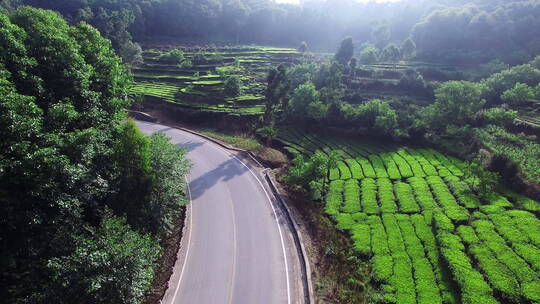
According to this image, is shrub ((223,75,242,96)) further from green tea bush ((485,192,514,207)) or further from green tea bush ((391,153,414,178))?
green tea bush ((485,192,514,207))

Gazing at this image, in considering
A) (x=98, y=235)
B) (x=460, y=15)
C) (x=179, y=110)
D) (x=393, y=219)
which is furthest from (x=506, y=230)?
(x=460, y=15)

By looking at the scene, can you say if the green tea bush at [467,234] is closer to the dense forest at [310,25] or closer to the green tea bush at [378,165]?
the green tea bush at [378,165]

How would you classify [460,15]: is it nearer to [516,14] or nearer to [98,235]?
[516,14]

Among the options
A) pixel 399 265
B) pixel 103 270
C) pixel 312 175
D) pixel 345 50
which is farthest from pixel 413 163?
pixel 345 50

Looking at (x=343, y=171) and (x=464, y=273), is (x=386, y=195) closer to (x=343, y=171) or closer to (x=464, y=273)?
(x=343, y=171)

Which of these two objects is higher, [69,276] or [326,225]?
[69,276]

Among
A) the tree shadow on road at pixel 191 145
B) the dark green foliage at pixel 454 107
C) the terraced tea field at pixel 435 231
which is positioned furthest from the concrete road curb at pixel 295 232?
the dark green foliage at pixel 454 107
